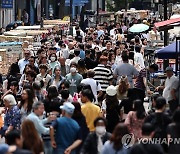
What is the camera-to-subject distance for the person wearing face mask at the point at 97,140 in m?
12.7

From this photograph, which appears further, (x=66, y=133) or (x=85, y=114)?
(x=85, y=114)

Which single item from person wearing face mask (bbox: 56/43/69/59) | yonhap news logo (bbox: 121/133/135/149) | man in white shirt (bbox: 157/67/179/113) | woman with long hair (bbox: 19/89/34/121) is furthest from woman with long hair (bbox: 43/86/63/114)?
person wearing face mask (bbox: 56/43/69/59)

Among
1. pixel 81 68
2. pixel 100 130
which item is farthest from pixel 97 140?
pixel 81 68

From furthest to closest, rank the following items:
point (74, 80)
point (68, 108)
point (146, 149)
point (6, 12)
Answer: point (6, 12)
point (74, 80)
point (68, 108)
point (146, 149)

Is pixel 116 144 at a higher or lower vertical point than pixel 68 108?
lower

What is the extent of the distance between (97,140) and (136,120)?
5.87 ft

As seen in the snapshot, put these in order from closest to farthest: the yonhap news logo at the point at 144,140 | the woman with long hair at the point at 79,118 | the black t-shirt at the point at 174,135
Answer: the yonhap news logo at the point at 144,140
the black t-shirt at the point at 174,135
the woman with long hair at the point at 79,118

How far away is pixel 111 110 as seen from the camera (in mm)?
16609

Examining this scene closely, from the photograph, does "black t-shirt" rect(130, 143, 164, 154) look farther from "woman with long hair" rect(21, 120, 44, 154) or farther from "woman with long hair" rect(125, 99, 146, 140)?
"woman with long hair" rect(125, 99, 146, 140)

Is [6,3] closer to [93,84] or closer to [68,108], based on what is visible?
[93,84]

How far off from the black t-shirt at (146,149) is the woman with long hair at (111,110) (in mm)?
4789

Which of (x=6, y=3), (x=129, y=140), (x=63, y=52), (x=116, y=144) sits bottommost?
(x=129, y=140)

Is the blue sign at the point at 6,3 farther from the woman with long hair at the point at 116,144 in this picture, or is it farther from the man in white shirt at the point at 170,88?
the woman with long hair at the point at 116,144

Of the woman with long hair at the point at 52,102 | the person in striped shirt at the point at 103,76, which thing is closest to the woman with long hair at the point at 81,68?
the person in striped shirt at the point at 103,76
